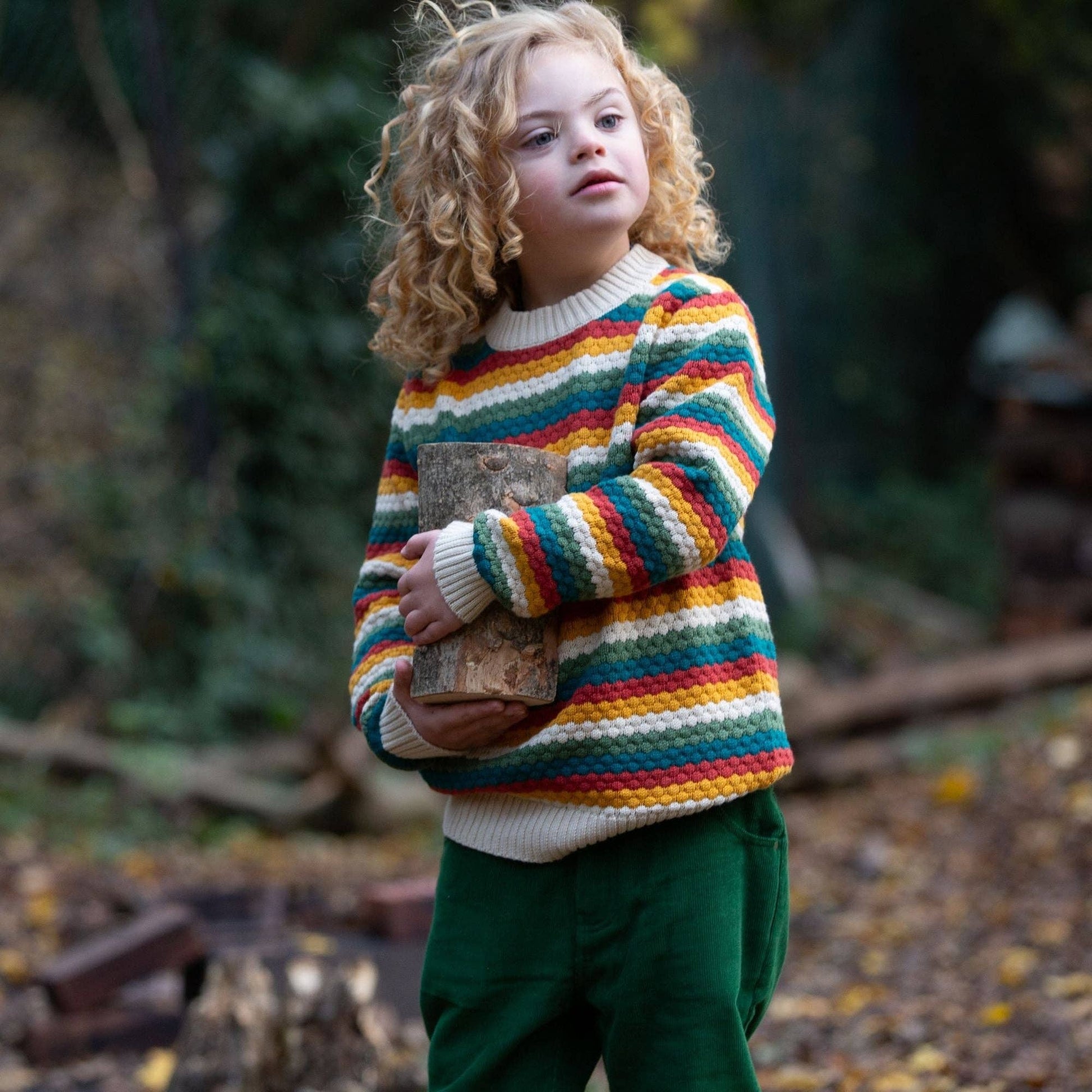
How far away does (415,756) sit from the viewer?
1866mm

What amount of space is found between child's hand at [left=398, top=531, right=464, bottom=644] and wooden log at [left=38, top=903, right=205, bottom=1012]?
195cm

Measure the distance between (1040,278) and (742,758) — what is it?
8.97m

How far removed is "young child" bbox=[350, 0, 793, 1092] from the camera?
5.58 ft

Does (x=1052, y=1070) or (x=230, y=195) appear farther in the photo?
(x=230, y=195)

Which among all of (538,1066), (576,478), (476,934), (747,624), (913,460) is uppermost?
(576,478)

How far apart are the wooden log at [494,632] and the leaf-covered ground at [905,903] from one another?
153 centimetres

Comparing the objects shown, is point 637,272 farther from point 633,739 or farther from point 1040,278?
point 1040,278

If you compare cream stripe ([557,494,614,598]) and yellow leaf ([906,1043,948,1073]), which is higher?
cream stripe ([557,494,614,598])

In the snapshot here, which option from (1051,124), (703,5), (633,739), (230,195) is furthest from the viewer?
(1051,124)

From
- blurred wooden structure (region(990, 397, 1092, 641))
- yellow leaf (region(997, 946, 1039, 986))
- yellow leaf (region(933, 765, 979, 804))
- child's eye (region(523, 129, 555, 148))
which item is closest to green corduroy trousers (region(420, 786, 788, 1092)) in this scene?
child's eye (region(523, 129, 555, 148))

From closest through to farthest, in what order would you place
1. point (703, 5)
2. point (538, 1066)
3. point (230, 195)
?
point (538, 1066) < point (230, 195) < point (703, 5)

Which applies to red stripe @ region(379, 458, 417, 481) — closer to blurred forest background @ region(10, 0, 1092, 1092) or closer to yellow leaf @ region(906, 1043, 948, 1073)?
blurred forest background @ region(10, 0, 1092, 1092)

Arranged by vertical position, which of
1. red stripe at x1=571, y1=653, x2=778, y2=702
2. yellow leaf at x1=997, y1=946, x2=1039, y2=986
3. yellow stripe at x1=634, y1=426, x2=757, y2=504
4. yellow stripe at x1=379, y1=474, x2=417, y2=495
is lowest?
yellow leaf at x1=997, y1=946, x2=1039, y2=986

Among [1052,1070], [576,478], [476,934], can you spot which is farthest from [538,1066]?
[1052,1070]
